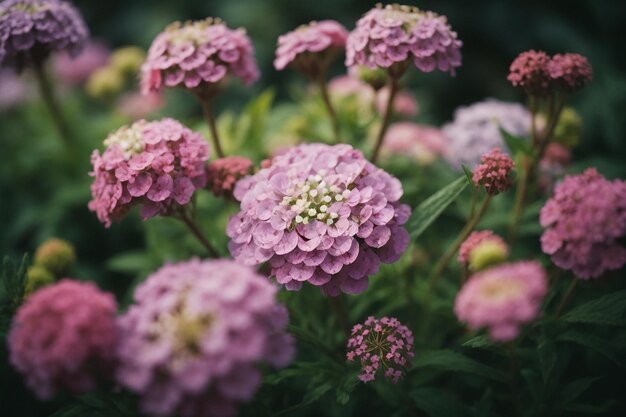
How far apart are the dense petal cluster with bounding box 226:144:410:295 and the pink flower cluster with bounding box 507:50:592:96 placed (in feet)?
2.35

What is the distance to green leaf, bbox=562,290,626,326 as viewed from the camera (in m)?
1.72

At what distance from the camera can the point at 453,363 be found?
193cm

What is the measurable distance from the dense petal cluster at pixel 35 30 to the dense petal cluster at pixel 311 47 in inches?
41.4

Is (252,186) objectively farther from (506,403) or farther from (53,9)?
(506,403)

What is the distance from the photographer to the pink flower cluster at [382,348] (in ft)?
5.93

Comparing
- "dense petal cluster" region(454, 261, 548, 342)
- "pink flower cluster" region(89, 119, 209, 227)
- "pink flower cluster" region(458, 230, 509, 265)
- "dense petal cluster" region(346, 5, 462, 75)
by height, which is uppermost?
"dense petal cluster" region(346, 5, 462, 75)

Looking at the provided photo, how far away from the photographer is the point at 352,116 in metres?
2.96

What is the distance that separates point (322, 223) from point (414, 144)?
161cm

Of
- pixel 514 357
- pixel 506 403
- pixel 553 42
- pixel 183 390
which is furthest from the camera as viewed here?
pixel 553 42

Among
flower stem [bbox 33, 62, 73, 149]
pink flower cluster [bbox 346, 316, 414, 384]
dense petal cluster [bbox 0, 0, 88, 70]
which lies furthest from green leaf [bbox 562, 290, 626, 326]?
flower stem [bbox 33, 62, 73, 149]

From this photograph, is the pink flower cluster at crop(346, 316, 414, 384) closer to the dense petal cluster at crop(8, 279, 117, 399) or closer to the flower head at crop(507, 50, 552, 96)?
the dense petal cluster at crop(8, 279, 117, 399)

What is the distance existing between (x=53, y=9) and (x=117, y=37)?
397 cm

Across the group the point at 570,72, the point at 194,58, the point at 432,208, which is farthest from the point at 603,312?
the point at 194,58

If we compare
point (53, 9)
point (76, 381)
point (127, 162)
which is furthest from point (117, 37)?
point (76, 381)
